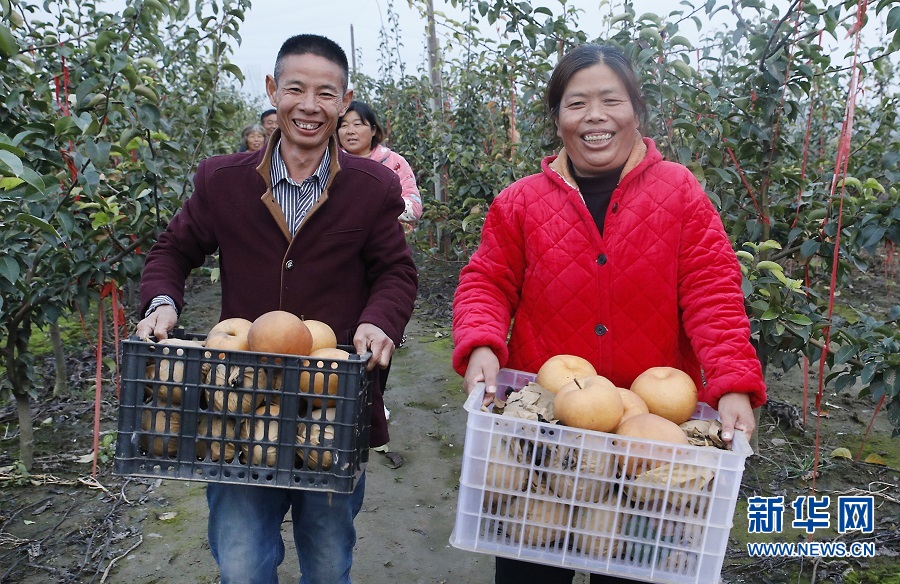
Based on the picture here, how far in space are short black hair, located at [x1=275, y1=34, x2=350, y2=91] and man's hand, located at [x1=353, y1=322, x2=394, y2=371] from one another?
26.0 inches

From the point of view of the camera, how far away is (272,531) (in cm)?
170

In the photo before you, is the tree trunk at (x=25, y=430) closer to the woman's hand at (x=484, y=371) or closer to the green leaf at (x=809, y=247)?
the woman's hand at (x=484, y=371)

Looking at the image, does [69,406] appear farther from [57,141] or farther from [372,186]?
[372,186]

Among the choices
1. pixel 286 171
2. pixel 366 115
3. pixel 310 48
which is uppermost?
Result: pixel 366 115

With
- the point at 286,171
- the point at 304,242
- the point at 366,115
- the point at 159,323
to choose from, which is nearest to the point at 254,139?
the point at 366,115

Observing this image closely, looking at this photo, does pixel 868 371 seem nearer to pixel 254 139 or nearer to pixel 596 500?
pixel 596 500

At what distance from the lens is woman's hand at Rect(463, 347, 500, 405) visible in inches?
59.0

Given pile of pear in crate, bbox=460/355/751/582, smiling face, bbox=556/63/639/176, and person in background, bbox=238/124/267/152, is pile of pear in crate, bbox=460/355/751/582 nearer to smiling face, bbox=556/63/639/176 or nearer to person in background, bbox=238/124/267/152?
smiling face, bbox=556/63/639/176

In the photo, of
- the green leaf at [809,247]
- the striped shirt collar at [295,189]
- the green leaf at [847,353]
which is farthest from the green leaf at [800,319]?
the striped shirt collar at [295,189]

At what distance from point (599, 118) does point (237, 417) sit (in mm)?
1036

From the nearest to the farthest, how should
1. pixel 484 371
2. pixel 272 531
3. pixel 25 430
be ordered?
pixel 484 371, pixel 272 531, pixel 25 430

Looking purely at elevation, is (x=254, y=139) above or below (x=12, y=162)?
above

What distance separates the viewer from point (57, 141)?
2422 mm

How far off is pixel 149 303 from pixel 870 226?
7.66 ft
